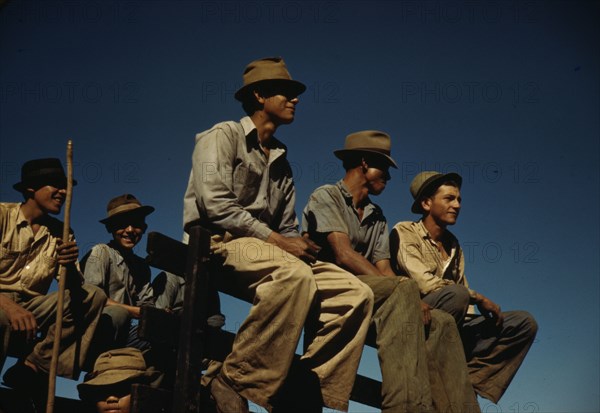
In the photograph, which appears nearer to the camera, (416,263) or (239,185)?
(239,185)

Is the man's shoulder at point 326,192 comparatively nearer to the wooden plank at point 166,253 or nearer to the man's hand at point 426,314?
the man's hand at point 426,314

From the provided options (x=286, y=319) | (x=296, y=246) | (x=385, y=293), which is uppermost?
(x=296, y=246)

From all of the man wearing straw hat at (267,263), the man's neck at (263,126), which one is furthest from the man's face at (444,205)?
the man's neck at (263,126)

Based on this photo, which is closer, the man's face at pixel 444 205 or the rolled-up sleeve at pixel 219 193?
the rolled-up sleeve at pixel 219 193

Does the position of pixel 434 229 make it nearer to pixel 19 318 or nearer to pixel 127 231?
pixel 127 231

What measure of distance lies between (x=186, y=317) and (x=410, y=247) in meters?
2.94

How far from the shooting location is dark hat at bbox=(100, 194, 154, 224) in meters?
Answer: 8.85

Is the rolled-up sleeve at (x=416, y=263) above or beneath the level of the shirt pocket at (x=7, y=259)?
above

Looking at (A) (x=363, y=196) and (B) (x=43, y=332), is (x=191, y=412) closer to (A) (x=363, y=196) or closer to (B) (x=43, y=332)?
(B) (x=43, y=332)

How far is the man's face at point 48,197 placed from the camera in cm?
746

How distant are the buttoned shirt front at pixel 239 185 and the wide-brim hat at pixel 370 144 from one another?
1.07 m

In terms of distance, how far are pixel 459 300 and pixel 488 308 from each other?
0.48 meters

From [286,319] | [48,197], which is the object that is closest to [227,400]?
[286,319]

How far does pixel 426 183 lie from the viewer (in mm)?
8430
